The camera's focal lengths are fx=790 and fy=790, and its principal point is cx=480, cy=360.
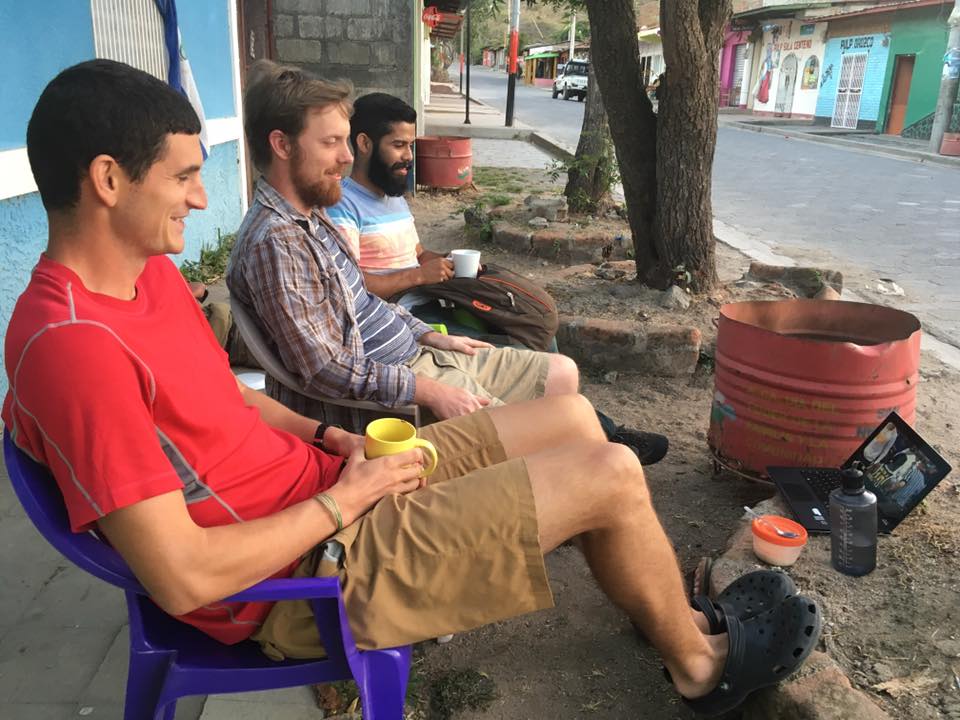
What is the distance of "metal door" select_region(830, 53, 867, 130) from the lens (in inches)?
1038

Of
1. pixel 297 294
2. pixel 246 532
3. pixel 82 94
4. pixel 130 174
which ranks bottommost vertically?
pixel 246 532

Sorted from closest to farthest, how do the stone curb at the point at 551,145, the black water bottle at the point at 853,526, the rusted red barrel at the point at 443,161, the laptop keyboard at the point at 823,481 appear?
the black water bottle at the point at 853,526, the laptop keyboard at the point at 823,481, the rusted red barrel at the point at 443,161, the stone curb at the point at 551,145

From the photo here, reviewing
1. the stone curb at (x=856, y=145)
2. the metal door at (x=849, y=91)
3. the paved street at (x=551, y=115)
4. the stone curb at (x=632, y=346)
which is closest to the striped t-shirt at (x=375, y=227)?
the stone curb at (x=632, y=346)

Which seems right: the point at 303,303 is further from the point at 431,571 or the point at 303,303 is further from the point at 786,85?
the point at 786,85

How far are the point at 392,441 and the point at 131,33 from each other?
157 inches

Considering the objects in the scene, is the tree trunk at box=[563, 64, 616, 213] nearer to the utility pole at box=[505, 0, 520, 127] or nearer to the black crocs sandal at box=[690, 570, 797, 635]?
the black crocs sandal at box=[690, 570, 797, 635]

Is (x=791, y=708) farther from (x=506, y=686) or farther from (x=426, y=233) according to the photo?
(x=426, y=233)

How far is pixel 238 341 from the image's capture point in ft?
12.5

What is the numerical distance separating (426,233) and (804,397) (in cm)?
587

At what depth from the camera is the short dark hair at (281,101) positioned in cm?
234

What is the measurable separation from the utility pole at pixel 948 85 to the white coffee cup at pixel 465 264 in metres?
18.5

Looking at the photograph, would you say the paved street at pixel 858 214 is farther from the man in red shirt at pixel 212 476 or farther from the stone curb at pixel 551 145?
the man in red shirt at pixel 212 476

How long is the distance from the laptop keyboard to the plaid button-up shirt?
147 cm

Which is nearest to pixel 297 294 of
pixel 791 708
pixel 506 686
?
pixel 506 686
